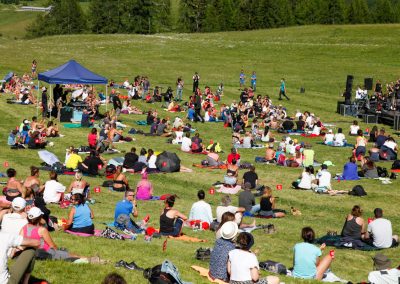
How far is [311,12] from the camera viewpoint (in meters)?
148

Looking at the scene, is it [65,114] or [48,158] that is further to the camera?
[65,114]

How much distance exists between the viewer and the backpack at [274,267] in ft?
51.9

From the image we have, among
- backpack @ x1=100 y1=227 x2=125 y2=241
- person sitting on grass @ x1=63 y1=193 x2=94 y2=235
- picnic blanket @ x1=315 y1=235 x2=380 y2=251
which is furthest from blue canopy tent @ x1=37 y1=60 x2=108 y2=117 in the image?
picnic blanket @ x1=315 y1=235 x2=380 y2=251

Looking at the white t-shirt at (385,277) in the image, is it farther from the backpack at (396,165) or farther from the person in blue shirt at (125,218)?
the backpack at (396,165)

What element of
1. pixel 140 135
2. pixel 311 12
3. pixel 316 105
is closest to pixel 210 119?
pixel 140 135

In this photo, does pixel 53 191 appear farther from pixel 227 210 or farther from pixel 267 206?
pixel 267 206

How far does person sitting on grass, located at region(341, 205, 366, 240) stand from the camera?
1925cm

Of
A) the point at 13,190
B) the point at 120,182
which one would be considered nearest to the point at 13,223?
the point at 13,190

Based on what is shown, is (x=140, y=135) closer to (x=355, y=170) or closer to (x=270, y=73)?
(x=355, y=170)

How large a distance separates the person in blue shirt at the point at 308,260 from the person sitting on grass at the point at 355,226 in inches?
161

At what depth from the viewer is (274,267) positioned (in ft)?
52.3

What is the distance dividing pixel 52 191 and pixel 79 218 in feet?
13.7

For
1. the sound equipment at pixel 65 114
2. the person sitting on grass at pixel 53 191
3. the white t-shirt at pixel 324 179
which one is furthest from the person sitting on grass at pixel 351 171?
the sound equipment at pixel 65 114

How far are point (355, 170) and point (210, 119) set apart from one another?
1662 cm
